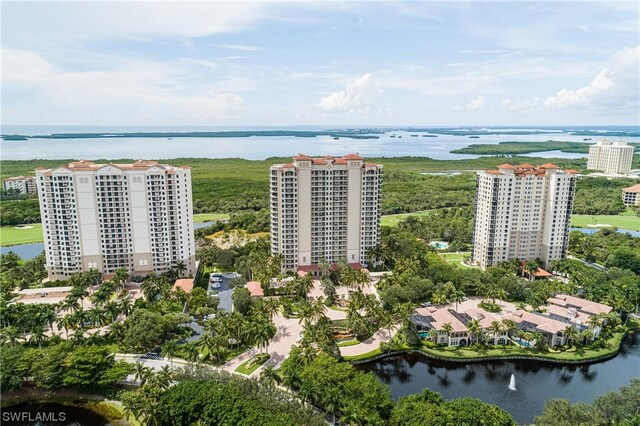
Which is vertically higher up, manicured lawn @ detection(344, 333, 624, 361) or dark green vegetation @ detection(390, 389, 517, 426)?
dark green vegetation @ detection(390, 389, 517, 426)

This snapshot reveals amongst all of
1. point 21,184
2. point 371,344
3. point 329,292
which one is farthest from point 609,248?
point 21,184

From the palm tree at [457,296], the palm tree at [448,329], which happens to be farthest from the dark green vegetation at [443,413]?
the palm tree at [457,296]

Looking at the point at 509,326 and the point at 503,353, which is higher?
the point at 509,326

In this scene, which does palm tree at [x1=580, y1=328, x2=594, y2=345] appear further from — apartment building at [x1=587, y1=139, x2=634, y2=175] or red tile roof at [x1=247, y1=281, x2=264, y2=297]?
apartment building at [x1=587, y1=139, x2=634, y2=175]

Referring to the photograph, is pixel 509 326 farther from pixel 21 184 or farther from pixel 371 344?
pixel 21 184

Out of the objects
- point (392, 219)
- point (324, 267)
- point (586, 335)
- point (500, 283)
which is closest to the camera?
point (586, 335)

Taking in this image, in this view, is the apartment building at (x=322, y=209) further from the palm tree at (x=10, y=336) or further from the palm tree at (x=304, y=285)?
the palm tree at (x=10, y=336)

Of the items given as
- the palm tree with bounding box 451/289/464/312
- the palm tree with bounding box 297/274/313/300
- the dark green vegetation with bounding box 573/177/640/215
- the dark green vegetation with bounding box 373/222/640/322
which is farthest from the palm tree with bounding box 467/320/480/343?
the dark green vegetation with bounding box 573/177/640/215
